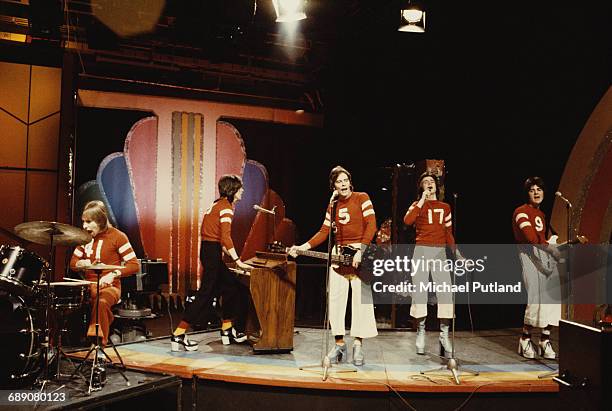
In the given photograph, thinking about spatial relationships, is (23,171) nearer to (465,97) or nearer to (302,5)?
(302,5)

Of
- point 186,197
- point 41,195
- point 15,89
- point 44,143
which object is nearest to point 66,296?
point 41,195

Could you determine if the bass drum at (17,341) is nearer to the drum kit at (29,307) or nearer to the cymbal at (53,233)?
the drum kit at (29,307)

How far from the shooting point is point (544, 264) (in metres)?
6.04

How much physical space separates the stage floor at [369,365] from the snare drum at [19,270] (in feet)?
4.09

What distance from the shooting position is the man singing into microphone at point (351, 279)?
5609 mm

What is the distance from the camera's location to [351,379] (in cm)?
509

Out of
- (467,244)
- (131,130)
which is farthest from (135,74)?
(467,244)

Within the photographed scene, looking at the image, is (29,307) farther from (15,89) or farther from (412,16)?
(412,16)

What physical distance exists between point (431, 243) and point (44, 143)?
6.52 m

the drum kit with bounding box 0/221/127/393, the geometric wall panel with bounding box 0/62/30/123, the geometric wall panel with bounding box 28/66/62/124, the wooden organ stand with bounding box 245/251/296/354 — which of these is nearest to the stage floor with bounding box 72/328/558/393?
the wooden organ stand with bounding box 245/251/296/354

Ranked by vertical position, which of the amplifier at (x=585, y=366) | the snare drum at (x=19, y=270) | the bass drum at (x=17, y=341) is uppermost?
the snare drum at (x=19, y=270)

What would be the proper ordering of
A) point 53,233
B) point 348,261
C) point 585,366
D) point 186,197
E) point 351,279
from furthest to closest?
1. point 186,197
2. point 351,279
3. point 348,261
4. point 53,233
5. point 585,366

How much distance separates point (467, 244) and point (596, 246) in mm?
1692

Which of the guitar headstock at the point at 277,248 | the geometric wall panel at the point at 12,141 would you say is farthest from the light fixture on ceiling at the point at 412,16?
the geometric wall panel at the point at 12,141
